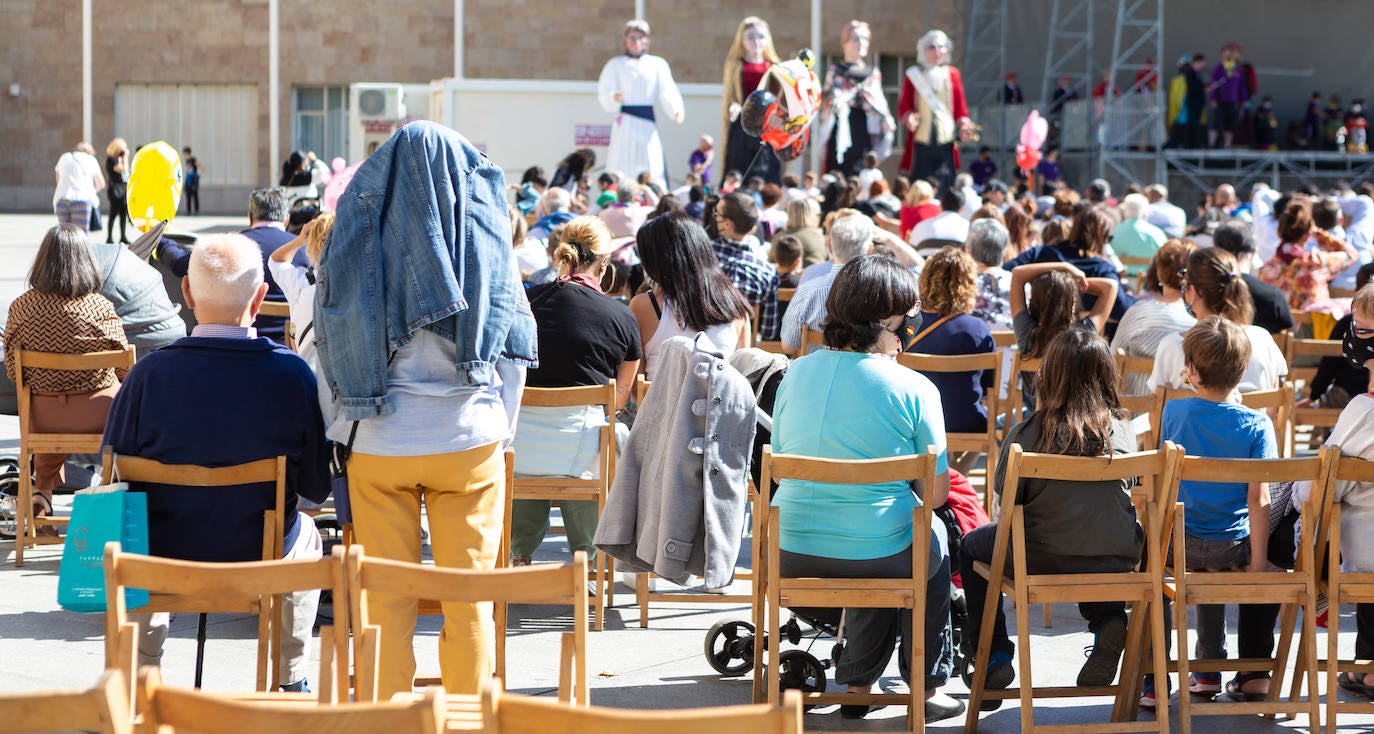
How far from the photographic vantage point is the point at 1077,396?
4.20m

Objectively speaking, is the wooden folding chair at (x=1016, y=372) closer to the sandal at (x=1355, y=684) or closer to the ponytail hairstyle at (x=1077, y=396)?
the sandal at (x=1355, y=684)

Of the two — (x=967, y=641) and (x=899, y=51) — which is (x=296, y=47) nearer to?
(x=899, y=51)

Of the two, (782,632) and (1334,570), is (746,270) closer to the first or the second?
(782,632)

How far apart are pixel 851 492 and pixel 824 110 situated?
10713mm

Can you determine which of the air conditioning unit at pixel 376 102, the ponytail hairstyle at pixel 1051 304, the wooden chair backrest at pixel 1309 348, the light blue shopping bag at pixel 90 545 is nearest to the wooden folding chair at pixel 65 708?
the light blue shopping bag at pixel 90 545

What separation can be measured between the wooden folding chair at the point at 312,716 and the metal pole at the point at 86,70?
1126 inches

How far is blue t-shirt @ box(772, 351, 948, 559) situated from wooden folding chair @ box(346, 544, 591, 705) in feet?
4.00

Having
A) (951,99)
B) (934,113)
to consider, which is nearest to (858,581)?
(934,113)

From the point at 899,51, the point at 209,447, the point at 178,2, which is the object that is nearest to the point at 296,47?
the point at 178,2

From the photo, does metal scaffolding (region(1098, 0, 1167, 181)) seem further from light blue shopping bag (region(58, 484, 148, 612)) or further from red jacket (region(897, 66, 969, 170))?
light blue shopping bag (region(58, 484, 148, 612))

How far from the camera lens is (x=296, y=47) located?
28.4m

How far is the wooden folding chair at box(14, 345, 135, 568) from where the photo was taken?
18.6 ft

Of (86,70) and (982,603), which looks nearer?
(982,603)

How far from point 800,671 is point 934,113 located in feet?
37.1
